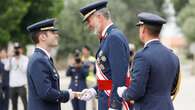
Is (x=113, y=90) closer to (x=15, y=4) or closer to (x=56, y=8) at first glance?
(x=15, y=4)

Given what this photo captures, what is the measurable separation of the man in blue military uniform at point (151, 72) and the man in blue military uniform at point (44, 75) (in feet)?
3.81

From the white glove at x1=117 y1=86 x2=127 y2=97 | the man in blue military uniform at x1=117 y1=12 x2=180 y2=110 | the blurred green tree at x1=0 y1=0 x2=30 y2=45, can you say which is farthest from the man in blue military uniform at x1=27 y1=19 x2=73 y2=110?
the blurred green tree at x1=0 y1=0 x2=30 y2=45

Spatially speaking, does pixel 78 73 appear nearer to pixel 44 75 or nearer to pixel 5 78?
pixel 5 78

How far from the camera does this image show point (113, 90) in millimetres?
7797

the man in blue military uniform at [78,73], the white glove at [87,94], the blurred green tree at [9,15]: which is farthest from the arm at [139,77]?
the blurred green tree at [9,15]

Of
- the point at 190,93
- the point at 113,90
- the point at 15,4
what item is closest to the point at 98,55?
the point at 113,90

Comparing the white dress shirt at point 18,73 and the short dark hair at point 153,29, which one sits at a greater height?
the short dark hair at point 153,29

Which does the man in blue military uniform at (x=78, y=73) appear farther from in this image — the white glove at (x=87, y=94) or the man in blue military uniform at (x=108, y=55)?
the man in blue military uniform at (x=108, y=55)

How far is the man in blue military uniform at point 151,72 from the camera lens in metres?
7.14

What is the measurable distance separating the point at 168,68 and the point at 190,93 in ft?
70.7

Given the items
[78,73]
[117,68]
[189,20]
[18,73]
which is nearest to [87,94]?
[117,68]

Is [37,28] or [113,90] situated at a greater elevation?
[37,28]

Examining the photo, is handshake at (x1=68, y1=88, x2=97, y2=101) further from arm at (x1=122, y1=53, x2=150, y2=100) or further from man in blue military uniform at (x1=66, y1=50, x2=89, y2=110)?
man in blue military uniform at (x1=66, y1=50, x2=89, y2=110)

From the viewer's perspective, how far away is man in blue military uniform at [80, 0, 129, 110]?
25.6 ft
